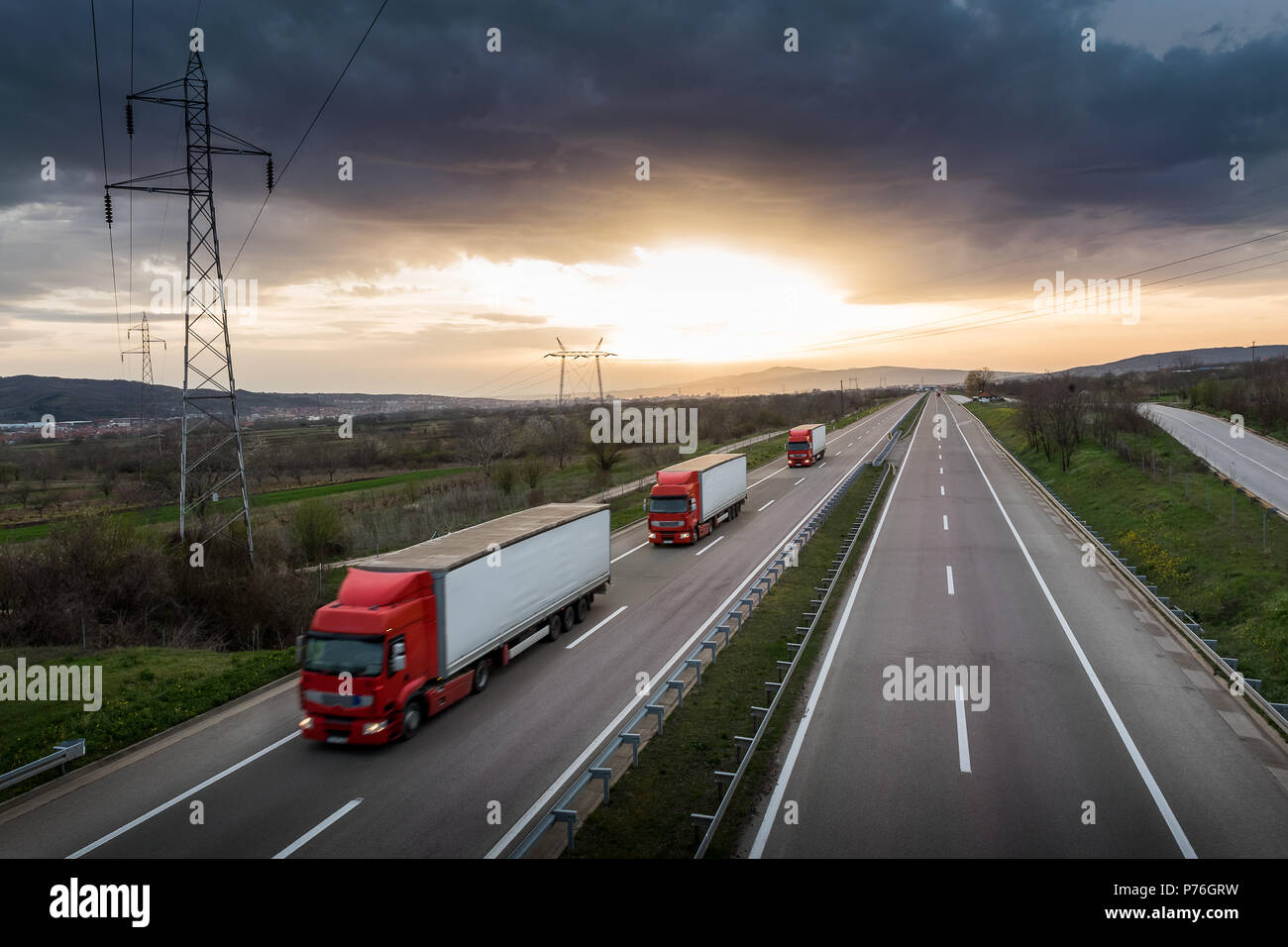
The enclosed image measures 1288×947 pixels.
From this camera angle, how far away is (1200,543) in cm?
2512

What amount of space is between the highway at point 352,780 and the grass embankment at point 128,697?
1.45ft

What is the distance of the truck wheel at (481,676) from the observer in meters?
15.7

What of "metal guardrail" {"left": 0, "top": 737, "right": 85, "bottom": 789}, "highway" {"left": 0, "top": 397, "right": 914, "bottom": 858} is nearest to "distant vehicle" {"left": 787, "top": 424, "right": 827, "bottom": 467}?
"highway" {"left": 0, "top": 397, "right": 914, "bottom": 858}

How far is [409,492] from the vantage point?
55.7 m

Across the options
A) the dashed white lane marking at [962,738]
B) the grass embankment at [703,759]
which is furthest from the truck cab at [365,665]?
the dashed white lane marking at [962,738]

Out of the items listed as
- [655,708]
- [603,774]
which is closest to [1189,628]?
[655,708]

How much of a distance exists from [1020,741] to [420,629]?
1139cm

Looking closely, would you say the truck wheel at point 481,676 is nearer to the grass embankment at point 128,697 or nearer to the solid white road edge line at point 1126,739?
the grass embankment at point 128,697

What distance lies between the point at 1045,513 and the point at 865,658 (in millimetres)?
23726

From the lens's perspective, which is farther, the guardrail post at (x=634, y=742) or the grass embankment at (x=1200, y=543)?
the grass embankment at (x=1200, y=543)

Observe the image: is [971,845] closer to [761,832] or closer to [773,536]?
[761,832]

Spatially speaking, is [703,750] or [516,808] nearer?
[516,808]

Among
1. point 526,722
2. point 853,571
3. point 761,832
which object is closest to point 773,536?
point 853,571

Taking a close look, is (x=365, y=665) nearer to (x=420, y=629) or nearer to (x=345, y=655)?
(x=345, y=655)
